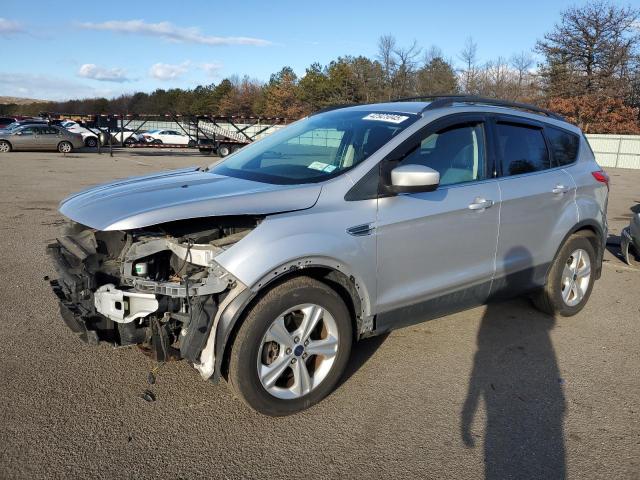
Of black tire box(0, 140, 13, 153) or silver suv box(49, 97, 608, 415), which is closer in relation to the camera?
silver suv box(49, 97, 608, 415)

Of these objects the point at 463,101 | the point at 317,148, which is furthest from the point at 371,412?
the point at 463,101

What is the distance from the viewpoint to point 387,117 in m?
4.04

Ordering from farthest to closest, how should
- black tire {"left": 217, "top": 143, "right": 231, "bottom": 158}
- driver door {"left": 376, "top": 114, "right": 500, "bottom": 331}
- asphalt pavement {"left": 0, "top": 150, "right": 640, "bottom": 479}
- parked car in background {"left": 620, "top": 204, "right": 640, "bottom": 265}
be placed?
black tire {"left": 217, "top": 143, "right": 231, "bottom": 158} < parked car in background {"left": 620, "top": 204, "right": 640, "bottom": 265} < driver door {"left": 376, "top": 114, "right": 500, "bottom": 331} < asphalt pavement {"left": 0, "top": 150, "right": 640, "bottom": 479}

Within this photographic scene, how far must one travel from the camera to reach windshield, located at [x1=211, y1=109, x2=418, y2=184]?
3673 millimetres

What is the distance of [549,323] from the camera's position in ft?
16.5

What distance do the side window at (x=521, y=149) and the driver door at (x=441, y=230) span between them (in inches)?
8.3

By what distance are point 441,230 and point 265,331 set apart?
1.46 meters

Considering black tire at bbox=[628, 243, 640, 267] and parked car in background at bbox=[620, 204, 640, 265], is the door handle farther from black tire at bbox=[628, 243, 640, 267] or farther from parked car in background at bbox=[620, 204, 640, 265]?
black tire at bbox=[628, 243, 640, 267]

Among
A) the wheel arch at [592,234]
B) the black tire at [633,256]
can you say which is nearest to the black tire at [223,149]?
the black tire at [633,256]

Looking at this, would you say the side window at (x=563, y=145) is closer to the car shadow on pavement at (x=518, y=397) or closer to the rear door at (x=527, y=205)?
the rear door at (x=527, y=205)

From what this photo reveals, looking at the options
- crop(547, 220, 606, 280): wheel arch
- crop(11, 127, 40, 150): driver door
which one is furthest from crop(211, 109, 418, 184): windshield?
crop(11, 127, 40, 150): driver door

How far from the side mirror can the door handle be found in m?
0.63

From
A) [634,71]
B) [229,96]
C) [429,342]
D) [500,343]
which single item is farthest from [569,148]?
[229,96]

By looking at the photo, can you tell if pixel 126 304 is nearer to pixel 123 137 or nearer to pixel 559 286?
pixel 559 286
